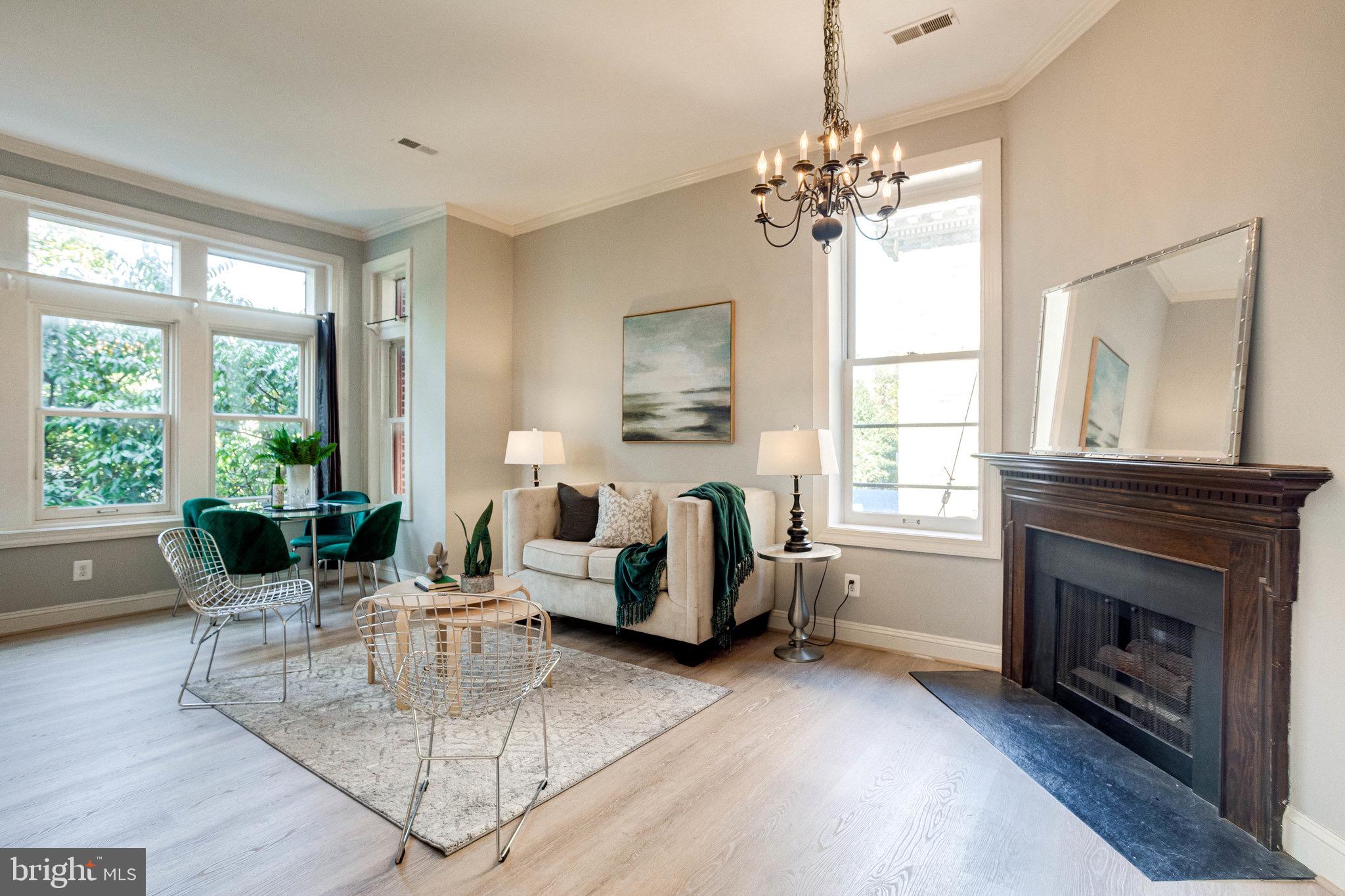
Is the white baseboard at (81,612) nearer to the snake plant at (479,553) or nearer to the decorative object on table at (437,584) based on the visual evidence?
the decorative object on table at (437,584)

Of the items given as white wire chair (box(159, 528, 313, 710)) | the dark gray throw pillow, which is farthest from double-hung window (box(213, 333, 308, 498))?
the dark gray throw pillow

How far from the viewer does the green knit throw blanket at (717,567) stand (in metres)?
3.45

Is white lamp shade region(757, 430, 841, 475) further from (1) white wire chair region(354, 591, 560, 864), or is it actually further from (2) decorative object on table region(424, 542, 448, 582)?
(1) white wire chair region(354, 591, 560, 864)

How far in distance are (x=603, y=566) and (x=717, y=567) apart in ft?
2.22

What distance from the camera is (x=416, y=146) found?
4.07 meters

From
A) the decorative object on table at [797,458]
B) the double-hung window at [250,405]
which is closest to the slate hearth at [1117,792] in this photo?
the decorative object on table at [797,458]

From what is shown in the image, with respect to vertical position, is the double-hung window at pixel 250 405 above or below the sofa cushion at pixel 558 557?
above

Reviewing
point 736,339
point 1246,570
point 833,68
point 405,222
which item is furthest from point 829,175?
point 405,222

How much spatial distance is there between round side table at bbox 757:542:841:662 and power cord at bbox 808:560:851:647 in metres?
0.11

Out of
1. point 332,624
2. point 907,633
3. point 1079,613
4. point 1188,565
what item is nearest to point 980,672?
point 907,633

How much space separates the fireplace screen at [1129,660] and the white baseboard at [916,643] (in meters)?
0.51

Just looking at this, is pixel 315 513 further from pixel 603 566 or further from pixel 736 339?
pixel 736 339

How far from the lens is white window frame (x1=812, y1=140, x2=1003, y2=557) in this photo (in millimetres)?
3373

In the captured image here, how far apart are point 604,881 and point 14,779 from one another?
2.11 metres
